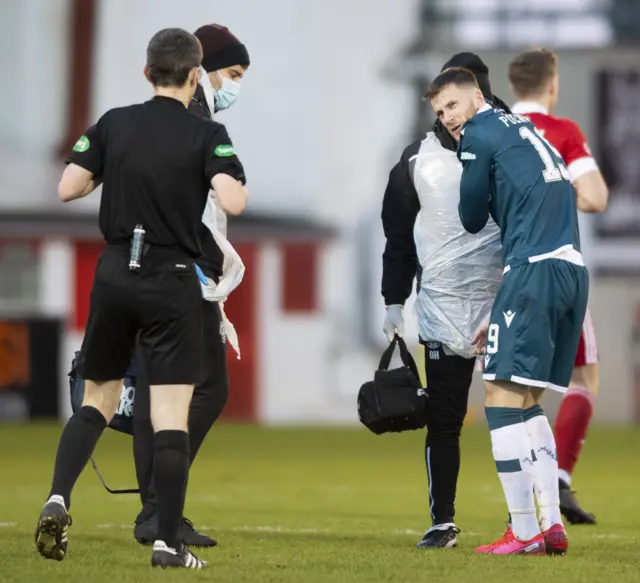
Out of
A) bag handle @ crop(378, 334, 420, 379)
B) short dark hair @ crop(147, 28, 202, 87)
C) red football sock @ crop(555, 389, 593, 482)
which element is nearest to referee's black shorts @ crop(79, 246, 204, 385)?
short dark hair @ crop(147, 28, 202, 87)

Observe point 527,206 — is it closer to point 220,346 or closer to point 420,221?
point 420,221

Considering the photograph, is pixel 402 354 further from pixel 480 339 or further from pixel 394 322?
pixel 480 339

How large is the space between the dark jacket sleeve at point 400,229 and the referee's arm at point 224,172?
4.53 feet

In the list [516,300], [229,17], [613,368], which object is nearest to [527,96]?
[516,300]

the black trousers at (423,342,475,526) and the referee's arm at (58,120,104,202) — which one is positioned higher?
the referee's arm at (58,120,104,202)

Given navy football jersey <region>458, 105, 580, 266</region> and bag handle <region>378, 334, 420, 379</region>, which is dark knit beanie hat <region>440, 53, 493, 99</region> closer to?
navy football jersey <region>458, 105, 580, 266</region>

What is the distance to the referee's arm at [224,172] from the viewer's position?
6297 mm

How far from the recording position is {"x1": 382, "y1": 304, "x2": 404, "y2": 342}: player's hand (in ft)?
25.4

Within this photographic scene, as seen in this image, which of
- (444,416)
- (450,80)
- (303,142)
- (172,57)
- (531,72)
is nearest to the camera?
(172,57)

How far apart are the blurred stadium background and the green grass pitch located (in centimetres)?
705

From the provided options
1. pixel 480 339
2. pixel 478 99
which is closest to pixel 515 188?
pixel 478 99

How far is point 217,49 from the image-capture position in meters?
7.75

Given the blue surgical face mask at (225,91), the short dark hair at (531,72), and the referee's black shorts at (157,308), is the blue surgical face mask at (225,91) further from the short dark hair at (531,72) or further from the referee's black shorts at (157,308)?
the short dark hair at (531,72)

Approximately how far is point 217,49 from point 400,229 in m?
1.10
